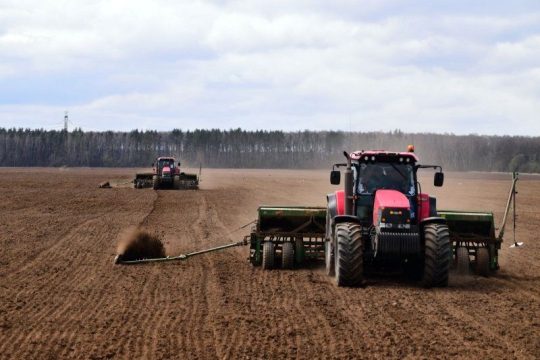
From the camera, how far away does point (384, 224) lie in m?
11.5

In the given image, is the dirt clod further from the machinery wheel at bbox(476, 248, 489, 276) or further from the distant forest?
the distant forest

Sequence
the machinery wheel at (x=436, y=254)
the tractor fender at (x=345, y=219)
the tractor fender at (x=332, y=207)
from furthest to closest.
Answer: the tractor fender at (x=332, y=207), the tractor fender at (x=345, y=219), the machinery wheel at (x=436, y=254)

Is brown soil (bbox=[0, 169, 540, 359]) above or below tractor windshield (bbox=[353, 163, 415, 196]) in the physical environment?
below

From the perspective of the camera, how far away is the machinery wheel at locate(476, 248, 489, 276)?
13.2 m

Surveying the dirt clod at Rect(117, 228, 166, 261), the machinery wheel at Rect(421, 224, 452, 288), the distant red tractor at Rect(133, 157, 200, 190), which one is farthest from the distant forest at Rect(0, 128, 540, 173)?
the machinery wheel at Rect(421, 224, 452, 288)

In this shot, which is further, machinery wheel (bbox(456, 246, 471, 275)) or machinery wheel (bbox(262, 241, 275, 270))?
machinery wheel (bbox(262, 241, 275, 270))

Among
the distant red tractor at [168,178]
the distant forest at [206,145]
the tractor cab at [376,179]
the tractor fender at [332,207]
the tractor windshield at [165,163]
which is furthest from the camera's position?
the distant forest at [206,145]

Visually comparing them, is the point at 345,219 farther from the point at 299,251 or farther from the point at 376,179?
the point at 299,251

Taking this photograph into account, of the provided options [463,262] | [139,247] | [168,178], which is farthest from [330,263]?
[168,178]

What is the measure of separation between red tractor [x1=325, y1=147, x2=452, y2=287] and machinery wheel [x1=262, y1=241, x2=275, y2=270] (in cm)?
105

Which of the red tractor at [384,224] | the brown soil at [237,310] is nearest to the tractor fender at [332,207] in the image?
the red tractor at [384,224]

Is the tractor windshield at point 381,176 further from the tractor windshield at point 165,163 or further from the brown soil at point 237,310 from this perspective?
the tractor windshield at point 165,163

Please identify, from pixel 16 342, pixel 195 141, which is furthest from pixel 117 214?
pixel 195 141

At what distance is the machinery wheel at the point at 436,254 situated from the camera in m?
11.3
